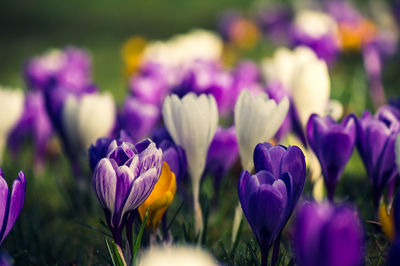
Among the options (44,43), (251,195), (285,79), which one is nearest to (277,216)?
(251,195)

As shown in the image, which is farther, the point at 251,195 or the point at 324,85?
the point at 324,85

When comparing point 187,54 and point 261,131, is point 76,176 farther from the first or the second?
point 187,54

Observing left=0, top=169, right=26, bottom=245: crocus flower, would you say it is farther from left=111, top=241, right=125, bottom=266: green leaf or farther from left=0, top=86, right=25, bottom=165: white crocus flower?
left=0, top=86, right=25, bottom=165: white crocus flower

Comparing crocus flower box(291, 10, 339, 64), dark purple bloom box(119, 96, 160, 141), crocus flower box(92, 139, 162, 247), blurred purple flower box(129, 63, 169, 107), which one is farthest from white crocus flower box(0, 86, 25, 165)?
crocus flower box(291, 10, 339, 64)

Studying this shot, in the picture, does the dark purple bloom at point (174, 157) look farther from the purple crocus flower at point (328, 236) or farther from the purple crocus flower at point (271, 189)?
the purple crocus flower at point (328, 236)

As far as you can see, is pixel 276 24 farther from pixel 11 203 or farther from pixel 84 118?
pixel 11 203

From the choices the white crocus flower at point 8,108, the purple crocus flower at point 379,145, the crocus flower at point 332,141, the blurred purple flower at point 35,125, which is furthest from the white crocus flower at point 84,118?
the purple crocus flower at point 379,145
